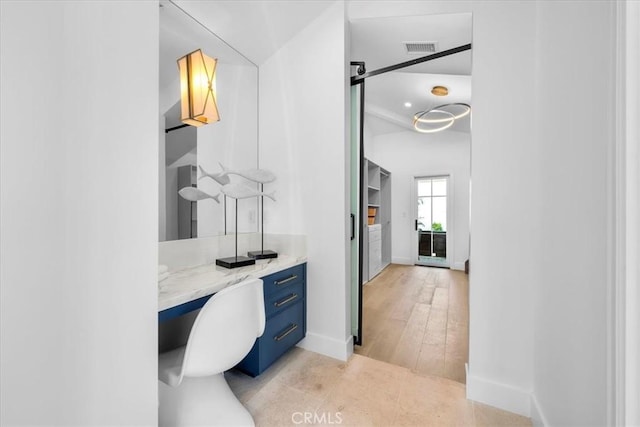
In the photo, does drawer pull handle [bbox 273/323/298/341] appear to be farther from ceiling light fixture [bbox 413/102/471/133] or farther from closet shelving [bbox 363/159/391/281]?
ceiling light fixture [bbox 413/102/471/133]

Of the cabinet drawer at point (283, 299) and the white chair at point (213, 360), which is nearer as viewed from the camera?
the white chair at point (213, 360)

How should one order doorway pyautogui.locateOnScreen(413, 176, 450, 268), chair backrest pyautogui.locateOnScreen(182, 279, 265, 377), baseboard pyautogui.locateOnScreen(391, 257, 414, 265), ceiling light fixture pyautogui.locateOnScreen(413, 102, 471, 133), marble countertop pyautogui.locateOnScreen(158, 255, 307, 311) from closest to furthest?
1. chair backrest pyautogui.locateOnScreen(182, 279, 265, 377)
2. marble countertop pyautogui.locateOnScreen(158, 255, 307, 311)
3. ceiling light fixture pyautogui.locateOnScreen(413, 102, 471, 133)
4. doorway pyautogui.locateOnScreen(413, 176, 450, 268)
5. baseboard pyautogui.locateOnScreen(391, 257, 414, 265)

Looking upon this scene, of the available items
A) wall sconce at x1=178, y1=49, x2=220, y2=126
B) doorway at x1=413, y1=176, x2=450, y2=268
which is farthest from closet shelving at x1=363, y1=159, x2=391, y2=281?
wall sconce at x1=178, y1=49, x2=220, y2=126

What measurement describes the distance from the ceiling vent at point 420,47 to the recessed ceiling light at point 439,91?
1.42 m

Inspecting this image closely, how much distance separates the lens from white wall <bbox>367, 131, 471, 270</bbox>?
18.1ft

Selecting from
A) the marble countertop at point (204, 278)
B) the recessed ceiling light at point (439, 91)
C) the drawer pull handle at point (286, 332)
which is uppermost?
the recessed ceiling light at point (439, 91)
